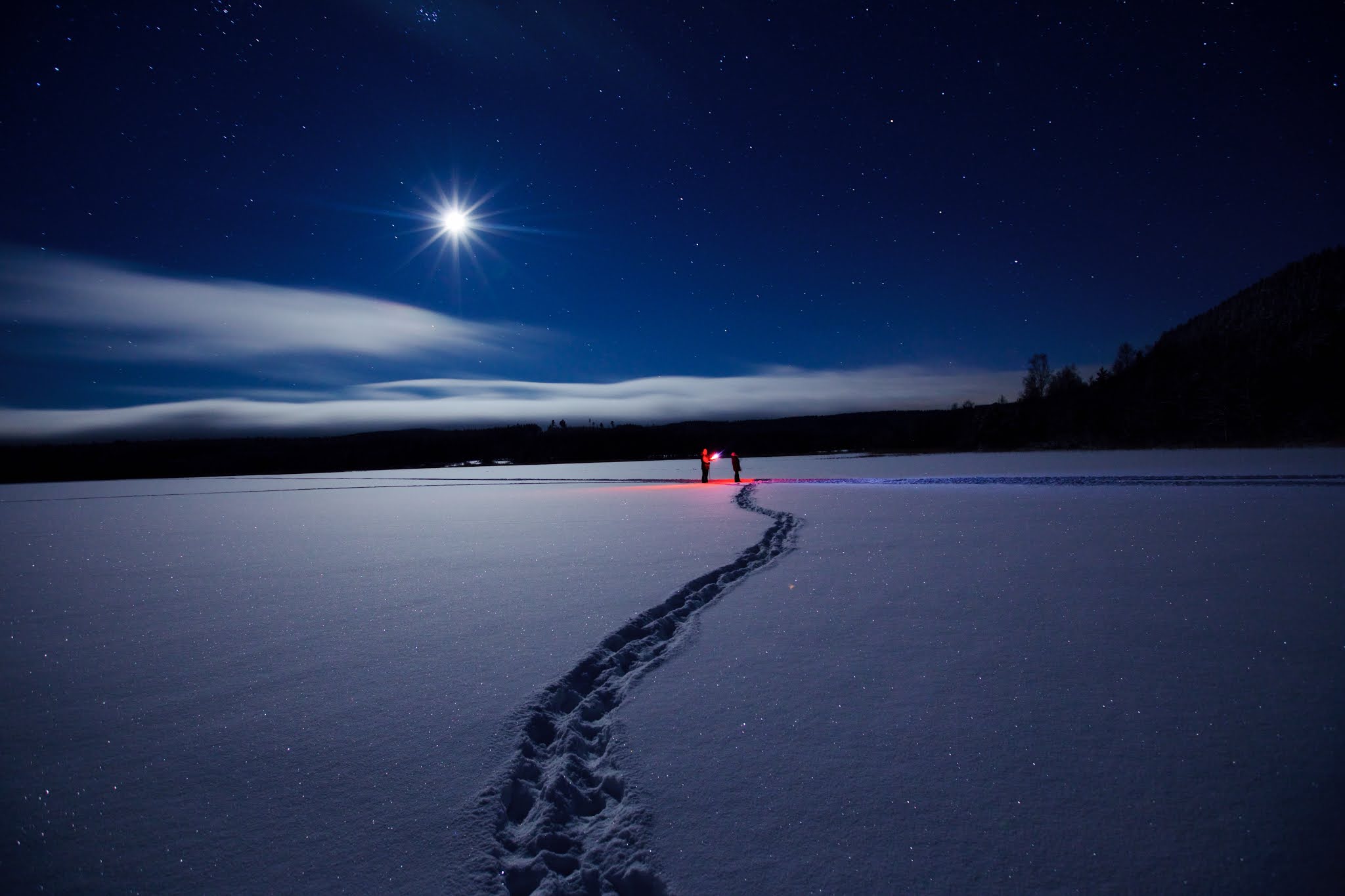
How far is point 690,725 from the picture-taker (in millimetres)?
3023

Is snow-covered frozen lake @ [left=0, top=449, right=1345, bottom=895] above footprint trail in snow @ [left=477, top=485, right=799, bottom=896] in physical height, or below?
above

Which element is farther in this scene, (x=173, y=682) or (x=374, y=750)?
(x=173, y=682)

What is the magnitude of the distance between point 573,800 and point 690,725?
Result: 0.74m

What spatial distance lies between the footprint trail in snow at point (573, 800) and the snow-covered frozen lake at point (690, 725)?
0.05 ft

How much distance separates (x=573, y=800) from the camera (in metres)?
2.46

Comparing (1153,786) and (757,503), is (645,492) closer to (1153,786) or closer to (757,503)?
(757,503)

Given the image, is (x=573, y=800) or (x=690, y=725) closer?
(x=573, y=800)

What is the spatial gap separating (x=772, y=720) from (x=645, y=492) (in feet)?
54.4

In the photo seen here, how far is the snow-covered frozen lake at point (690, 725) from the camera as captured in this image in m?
2.05

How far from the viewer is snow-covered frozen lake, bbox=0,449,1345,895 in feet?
6.73

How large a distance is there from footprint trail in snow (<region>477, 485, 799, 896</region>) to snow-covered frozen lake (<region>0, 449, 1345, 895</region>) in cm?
1

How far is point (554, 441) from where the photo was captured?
9888 cm

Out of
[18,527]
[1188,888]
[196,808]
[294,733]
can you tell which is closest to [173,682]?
[294,733]

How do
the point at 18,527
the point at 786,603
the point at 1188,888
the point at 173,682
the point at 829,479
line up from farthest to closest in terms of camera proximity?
the point at 829,479 < the point at 18,527 < the point at 786,603 < the point at 173,682 < the point at 1188,888
